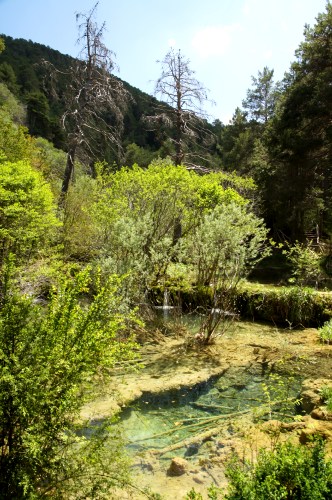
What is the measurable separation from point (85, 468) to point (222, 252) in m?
7.36

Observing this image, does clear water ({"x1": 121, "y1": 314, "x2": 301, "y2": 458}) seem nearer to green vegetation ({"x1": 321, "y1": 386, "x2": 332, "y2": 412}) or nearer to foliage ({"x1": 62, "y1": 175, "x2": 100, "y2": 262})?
green vegetation ({"x1": 321, "y1": 386, "x2": 332, "y2": 412})

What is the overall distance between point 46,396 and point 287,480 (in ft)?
7.59

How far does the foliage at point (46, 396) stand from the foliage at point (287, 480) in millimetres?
1159

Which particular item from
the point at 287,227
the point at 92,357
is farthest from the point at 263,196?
the point at 92,357

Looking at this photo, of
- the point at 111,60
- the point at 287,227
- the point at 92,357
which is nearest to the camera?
the point at 92,357

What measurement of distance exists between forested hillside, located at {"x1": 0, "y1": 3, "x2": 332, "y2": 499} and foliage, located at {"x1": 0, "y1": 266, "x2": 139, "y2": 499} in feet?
0.05

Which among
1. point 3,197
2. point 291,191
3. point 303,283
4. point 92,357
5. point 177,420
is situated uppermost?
point 291,191

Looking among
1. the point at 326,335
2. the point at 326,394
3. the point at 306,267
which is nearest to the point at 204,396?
the point at 326,394

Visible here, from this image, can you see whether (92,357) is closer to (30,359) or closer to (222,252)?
(30,359)

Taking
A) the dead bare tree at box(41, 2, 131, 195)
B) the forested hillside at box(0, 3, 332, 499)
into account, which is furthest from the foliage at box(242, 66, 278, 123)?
the dead bare tree at box(41, 2, 131, 195)

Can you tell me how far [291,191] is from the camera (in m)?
21.0

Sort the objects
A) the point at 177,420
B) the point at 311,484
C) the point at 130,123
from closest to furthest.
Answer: the point at 311,484 < the point at 177,420 < the point at 130,123

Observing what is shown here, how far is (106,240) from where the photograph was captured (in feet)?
37.6

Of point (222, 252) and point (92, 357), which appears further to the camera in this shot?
point (222, 252)
